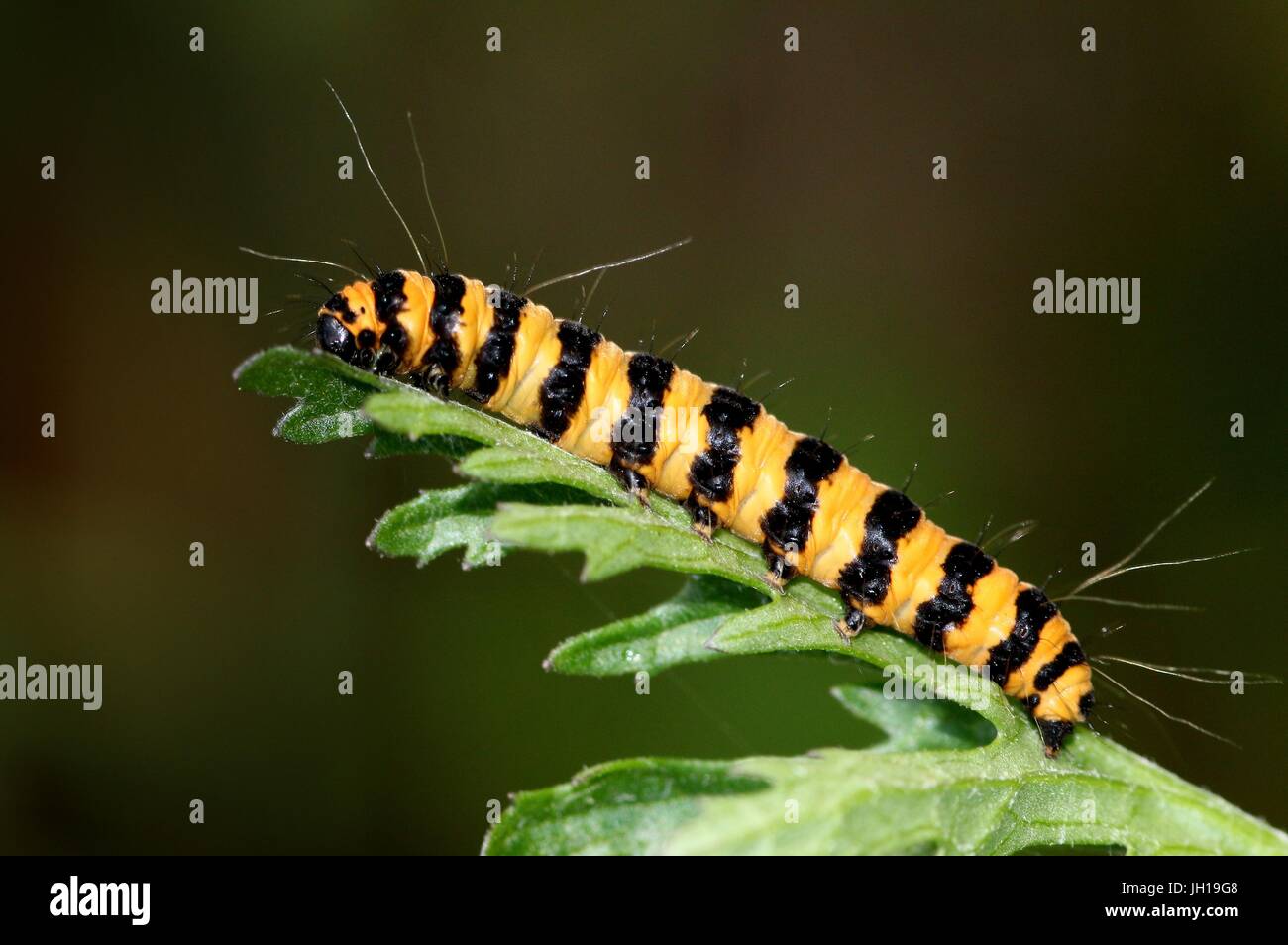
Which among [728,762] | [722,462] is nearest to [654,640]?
[728,762]

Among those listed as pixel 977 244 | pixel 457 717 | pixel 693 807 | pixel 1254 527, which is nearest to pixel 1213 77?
pixel 977 244

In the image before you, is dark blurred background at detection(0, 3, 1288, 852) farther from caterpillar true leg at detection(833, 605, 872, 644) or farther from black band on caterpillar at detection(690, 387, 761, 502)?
caterpillar true leg at detection(833, 605, 872, 644)

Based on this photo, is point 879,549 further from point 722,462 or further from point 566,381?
point 566,381

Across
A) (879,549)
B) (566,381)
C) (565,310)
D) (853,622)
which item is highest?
(565,310)

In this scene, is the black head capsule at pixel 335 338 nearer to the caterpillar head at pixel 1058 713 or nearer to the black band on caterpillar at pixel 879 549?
the black band on caterpillar at pixel 879 549

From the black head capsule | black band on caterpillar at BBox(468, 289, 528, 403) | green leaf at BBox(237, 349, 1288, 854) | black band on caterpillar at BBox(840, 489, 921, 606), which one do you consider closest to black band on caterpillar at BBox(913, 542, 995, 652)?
black band on caterpillar at BBox(840, 489, 921, 606)
